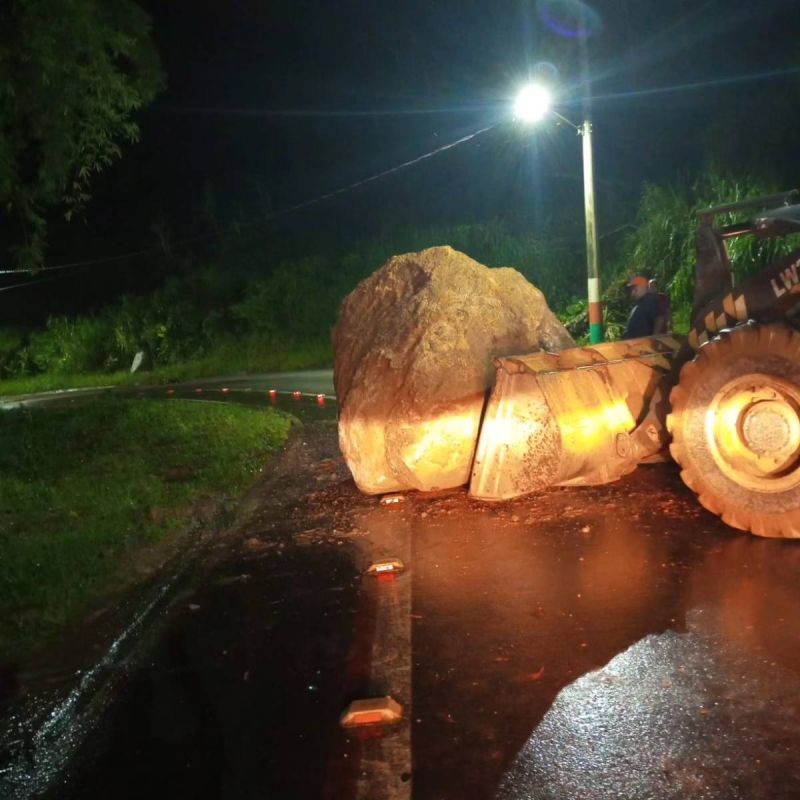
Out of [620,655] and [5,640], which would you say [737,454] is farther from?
[5,640]

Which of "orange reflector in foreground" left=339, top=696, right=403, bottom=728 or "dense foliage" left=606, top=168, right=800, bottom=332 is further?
"dense foliage" left=606, top=168, right=800, bottom=332

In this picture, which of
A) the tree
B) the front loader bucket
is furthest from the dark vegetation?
the tree

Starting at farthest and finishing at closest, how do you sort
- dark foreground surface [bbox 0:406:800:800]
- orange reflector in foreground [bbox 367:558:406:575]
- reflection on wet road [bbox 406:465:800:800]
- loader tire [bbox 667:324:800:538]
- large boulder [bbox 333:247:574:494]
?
large boulder [bbox 333:247:574:494]
orange reflector in foreground [bbox 367:558:406:575]
loader tire [bbox 667:324:800:538]
dark foreground surface [bbox 0:406:800:800]
reflection on wet road [bbox 406:465:800:800]

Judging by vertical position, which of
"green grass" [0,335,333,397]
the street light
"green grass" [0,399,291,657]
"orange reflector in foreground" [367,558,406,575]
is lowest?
"green grass" [0,335,333,397]

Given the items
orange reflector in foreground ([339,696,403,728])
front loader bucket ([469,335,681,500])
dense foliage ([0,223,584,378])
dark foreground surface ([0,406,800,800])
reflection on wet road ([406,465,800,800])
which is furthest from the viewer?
dense foliage ([0,223,584,378])

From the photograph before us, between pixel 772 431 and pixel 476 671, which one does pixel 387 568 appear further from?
pixel 772 431

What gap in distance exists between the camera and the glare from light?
40.8 ft

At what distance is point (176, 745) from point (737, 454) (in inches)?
163

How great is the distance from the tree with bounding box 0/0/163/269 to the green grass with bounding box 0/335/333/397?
15.0 meters

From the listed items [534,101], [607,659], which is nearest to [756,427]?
[607,659]

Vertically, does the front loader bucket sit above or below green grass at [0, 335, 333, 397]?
above

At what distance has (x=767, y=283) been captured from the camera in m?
6.13

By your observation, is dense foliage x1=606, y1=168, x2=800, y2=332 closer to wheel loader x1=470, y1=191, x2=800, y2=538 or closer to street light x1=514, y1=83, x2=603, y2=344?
street light x1=514, y1=83, x2=603, y2=344

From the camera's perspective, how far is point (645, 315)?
30.8 ft
